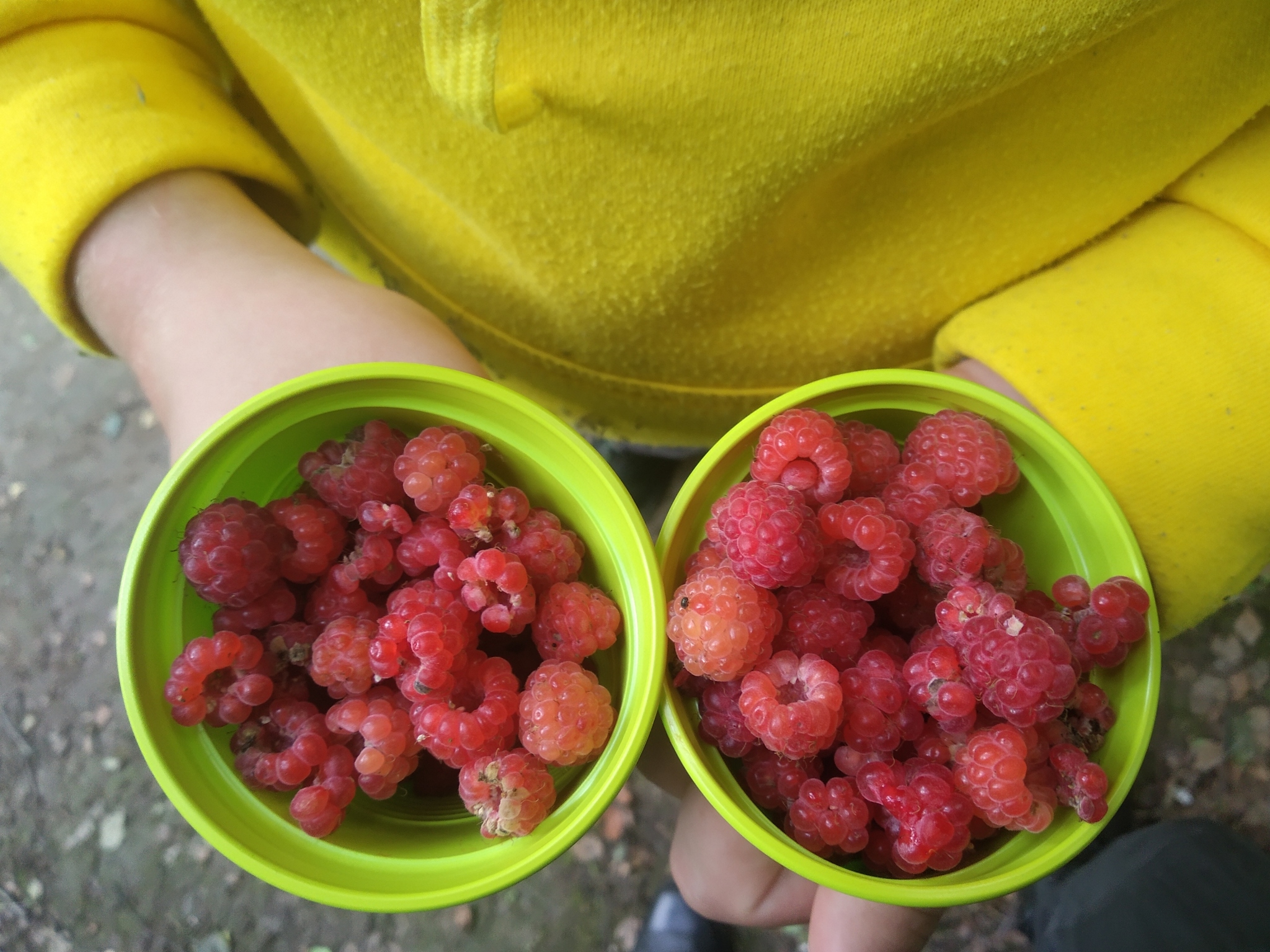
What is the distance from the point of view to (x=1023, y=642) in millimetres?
382

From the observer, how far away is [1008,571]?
436 millimetres

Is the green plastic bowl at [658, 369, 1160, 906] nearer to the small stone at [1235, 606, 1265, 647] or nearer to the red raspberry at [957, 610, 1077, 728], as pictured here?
the red raspberry at [957, 610, 1077, 728]

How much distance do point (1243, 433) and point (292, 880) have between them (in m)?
0.55

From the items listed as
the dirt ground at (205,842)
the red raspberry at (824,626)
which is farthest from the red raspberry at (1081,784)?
the dirt ground at (205,842)

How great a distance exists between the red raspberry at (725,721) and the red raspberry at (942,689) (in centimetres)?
8

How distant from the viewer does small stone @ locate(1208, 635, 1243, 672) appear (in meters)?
0.95

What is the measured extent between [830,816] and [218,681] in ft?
1.03

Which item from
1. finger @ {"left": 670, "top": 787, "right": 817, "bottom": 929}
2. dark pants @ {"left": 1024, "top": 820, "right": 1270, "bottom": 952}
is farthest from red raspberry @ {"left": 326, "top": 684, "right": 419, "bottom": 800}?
dark pants @ {"left": 1024, "top": 820, "right": 1270, "bottom": 952}

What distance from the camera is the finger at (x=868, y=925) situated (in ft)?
1.74

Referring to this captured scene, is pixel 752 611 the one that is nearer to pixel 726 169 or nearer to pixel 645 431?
pixel 726 169

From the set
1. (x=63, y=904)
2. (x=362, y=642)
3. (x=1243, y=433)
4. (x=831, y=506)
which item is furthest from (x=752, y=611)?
(x=63, y=904)

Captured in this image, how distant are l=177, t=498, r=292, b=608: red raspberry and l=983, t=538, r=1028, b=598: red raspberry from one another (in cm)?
37

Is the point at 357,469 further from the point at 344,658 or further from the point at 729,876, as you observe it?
the point at 729,876

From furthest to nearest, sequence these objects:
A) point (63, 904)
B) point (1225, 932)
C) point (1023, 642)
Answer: point (63, 904) < point (1225, 932) < point (1023, 642)
